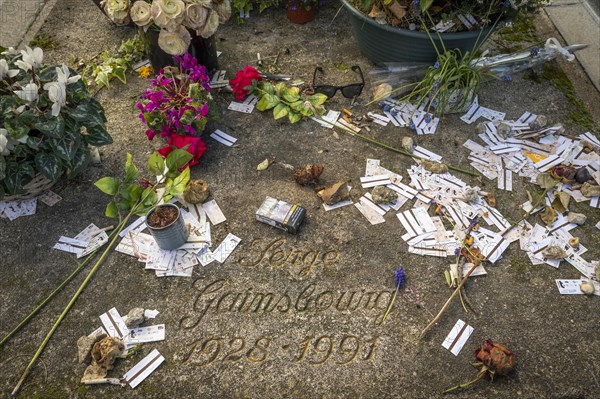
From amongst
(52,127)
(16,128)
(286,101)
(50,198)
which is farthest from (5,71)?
(286,101)

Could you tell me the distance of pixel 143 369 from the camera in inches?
113

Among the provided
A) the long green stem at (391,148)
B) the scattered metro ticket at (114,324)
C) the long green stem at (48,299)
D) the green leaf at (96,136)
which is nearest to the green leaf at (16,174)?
the green leaf at (96,136)

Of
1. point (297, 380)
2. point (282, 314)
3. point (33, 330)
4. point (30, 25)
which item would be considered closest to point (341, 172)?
point (282, 314)

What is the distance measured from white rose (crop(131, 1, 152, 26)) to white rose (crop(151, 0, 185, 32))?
0.29ft

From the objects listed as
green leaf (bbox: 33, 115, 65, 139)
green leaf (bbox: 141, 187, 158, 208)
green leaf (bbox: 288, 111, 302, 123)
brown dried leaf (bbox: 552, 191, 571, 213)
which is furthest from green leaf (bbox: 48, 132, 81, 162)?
brown dried leaf (bbox: 552, 191, 571, 213)

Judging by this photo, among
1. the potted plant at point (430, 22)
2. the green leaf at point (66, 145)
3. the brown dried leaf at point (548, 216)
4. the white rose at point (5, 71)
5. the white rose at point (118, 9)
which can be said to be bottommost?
the brown dried leaf at point (548, 216)

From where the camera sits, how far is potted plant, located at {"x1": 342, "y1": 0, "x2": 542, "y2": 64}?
421 cm

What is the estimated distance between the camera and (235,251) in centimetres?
345

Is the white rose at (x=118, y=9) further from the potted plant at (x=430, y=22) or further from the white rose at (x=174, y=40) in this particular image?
the potted plant at (x=430, y=22)

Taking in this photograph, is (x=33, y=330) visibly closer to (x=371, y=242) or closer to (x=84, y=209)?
(x=84, y=209)

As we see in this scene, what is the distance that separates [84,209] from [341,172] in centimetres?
226

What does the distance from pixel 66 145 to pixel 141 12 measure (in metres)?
1.43

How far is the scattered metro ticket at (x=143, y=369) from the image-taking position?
2.83 meters

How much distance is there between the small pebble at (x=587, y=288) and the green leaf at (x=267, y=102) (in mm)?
3065
